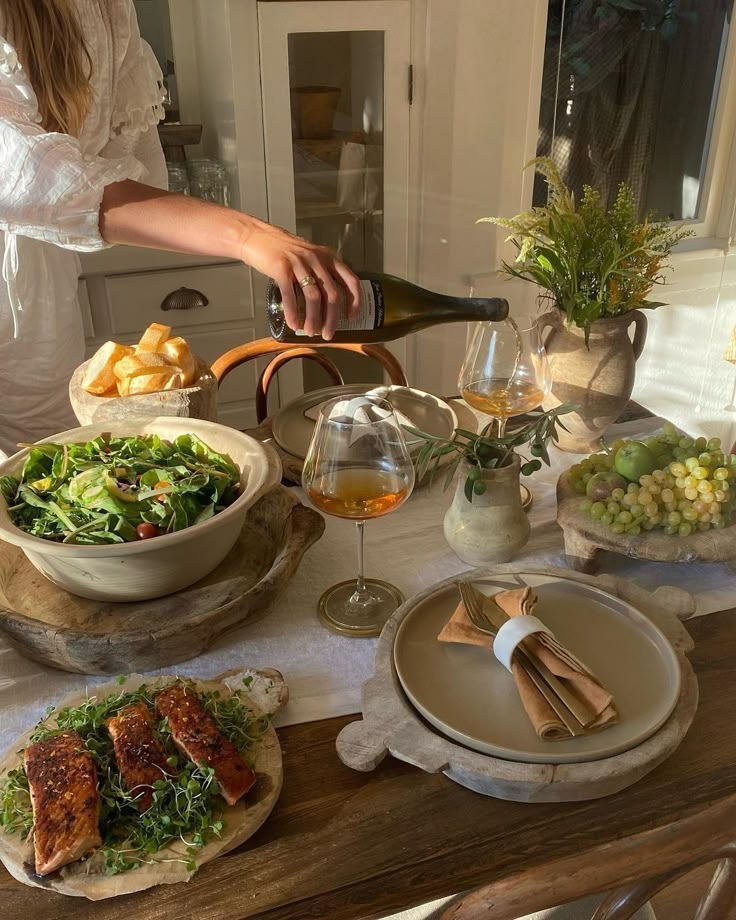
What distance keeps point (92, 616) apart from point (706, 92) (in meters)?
2.85

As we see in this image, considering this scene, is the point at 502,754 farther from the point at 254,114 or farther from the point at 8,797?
the point at 254,114

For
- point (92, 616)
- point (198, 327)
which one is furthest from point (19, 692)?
point (198, 327)

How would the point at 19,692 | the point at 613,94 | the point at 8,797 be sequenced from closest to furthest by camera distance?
the point at 8,797 → the point at 19,692 → the point at 613,94

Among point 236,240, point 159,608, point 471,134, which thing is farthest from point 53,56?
point 471,134

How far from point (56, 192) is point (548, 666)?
3.00 ft

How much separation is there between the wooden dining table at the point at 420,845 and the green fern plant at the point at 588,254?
0.65 metres

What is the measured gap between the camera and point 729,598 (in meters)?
0.95

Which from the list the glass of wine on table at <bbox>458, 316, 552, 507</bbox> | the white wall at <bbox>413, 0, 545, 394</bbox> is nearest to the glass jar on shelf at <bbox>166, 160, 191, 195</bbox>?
the white wall at <bbox>413, 0, 545, 394</bbox>

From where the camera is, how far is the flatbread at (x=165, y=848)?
61 cm

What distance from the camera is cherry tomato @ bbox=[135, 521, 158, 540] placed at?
86 centimetres

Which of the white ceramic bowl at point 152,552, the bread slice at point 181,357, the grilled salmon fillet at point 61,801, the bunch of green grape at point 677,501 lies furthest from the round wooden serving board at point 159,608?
the bunch of green grape at point 677,501

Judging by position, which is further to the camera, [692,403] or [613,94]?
[692,403]

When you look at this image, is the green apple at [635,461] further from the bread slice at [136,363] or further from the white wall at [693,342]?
the white wall at [693,342]

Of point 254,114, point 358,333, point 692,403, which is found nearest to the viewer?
point 358,333
